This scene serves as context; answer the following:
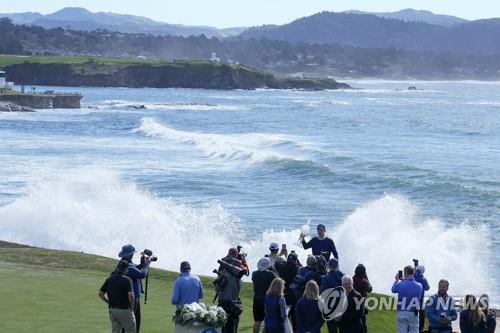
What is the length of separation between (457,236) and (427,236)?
3.50 ft

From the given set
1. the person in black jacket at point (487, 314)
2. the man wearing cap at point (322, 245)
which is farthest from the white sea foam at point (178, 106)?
the person in black jacket at point (487, 314)

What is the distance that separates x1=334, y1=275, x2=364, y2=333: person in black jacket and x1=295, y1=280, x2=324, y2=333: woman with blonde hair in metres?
0.69

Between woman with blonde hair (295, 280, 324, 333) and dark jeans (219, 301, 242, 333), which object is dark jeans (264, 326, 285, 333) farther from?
dark jeans (219, 301, 242, 333)

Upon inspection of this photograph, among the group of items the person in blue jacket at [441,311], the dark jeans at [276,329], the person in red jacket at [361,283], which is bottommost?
the dark jeans at [276,329]

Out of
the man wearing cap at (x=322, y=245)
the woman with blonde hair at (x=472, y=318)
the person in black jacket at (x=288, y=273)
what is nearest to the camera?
the woman with blonde hair at (x=472, y=318)

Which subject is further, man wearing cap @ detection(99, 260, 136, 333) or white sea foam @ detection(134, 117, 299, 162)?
white sea foam @ detection(134, 117, 299, 162)

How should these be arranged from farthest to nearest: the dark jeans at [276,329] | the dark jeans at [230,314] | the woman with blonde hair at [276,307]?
the dark jeans at [230,314] < the dark jeans at [276,329] < the woman with blonde hair at [276,307]

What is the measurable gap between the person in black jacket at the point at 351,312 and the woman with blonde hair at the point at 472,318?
4.76 ft

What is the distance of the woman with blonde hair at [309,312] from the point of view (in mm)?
13750

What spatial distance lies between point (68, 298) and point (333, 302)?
5.20 metres

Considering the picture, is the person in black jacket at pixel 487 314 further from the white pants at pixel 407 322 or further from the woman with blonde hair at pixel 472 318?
the white pants at pixel 407 322

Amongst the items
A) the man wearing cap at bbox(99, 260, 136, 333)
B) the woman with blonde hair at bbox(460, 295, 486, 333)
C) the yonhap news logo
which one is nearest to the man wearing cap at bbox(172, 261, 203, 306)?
the man wearing cap at bbox(99, 260, 136, 333)

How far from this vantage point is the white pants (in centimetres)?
1535

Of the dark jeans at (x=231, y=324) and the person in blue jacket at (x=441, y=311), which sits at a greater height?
the person in blue jacket at (x=441, y=311)
